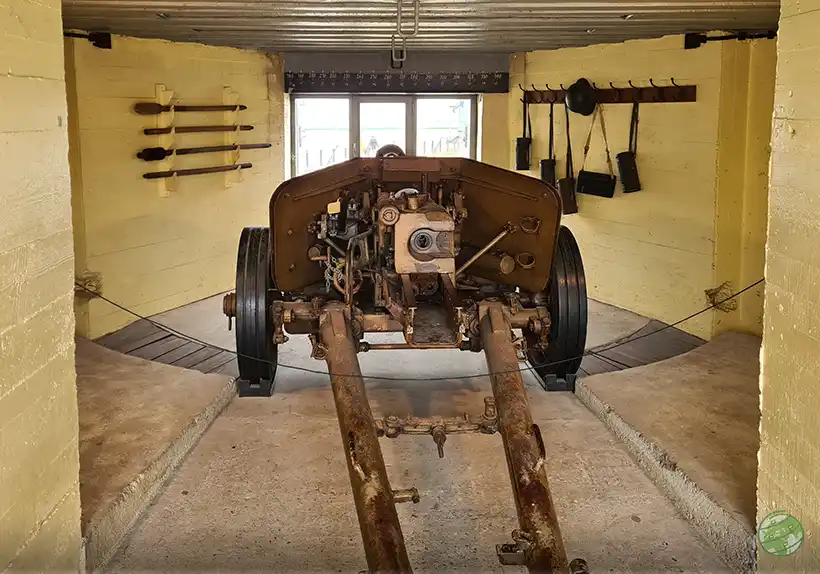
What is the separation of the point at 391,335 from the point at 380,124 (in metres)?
3.31

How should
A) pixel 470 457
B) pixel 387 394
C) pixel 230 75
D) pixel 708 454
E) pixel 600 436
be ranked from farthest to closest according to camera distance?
pixel 230 75 → pixel 387 394 → pixel 600 436 → pixel 470 457 → pixel 708 454

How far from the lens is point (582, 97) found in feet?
25.2

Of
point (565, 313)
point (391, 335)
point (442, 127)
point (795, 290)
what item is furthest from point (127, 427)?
point (442, 127)

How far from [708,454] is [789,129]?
5.72 ft

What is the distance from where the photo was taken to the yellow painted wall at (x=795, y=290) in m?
2.75

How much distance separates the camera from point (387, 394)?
5.47 meters

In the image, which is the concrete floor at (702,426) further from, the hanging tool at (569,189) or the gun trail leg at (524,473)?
the hanging tool at (569,189)

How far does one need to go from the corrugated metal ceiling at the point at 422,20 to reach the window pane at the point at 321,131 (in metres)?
1.79

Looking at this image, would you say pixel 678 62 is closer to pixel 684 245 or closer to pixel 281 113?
pixel 684 245

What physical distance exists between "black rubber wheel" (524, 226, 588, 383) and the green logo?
2.00 m

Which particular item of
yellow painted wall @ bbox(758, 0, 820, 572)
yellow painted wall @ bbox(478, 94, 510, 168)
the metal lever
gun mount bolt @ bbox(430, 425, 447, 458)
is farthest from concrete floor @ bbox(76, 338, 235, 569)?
yellow painted wall @ bbox(478, 94, 510, 168)

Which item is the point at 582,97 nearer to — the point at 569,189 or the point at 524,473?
the point at 569,189

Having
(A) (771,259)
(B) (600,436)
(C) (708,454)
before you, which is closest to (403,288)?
(B) (600,436)

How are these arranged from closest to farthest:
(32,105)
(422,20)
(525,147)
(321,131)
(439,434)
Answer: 1. (32,105)
2. (439,434)
3. (422,20)
4. (525,147)
5. (321,131)
